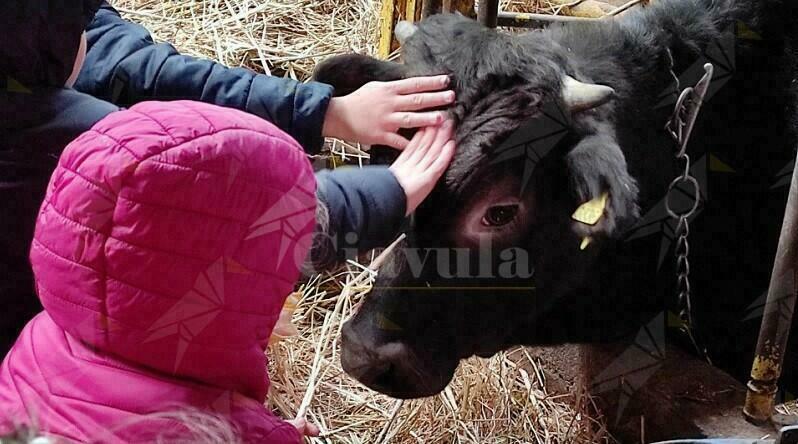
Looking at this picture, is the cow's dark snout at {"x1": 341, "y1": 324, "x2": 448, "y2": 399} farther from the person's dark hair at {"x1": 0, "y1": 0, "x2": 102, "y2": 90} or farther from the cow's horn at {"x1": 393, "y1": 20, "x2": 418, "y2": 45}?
the person's dark hair at {"x1": 0, "y1": 0, "x2": 102, "y2": 90}

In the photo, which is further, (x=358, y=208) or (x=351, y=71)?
(x=351, y=71)

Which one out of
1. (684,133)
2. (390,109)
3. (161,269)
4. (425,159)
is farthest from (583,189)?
(161,269)

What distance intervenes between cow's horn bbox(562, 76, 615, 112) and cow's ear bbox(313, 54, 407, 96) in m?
0.47

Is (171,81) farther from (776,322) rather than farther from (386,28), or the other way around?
(776,322)

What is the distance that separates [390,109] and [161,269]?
3.12 ft

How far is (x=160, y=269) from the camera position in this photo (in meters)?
1.36

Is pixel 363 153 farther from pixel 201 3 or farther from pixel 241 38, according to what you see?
pixel 201 3

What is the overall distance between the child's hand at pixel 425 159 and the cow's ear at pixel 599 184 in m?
0.31

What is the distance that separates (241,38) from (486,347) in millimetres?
2175

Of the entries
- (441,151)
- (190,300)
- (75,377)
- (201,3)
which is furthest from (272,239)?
(201,3)

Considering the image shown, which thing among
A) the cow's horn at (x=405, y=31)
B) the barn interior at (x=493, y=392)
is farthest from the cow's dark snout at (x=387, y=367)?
the cow's horn at (x=405, y=31)

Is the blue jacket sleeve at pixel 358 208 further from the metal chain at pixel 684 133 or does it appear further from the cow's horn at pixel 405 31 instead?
the metal chain at pixel 684 133

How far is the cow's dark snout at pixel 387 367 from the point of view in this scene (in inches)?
92.7

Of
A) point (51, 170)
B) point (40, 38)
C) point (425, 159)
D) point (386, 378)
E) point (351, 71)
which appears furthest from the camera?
point (351, 71)
